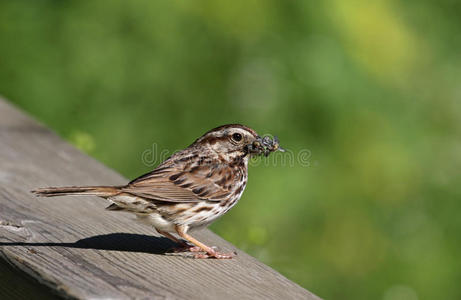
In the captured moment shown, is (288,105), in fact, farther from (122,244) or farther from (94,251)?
(94,251)

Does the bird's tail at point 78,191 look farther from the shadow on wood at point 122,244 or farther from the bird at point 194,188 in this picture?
the shadow on wood at point 122,244

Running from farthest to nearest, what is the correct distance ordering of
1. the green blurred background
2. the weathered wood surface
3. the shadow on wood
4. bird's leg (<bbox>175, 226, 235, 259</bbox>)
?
1. the green blurred background
2. bird's leg (<bbox>175, 226, 235, 259</bbox>)
3. the shadow on wood
4. the weathered wood surface

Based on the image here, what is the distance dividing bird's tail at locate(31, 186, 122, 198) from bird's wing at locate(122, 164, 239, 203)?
199 mm

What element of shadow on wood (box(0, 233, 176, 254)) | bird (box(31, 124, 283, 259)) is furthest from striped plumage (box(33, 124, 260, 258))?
shadow on wood (box(0, 233, 176, 254))

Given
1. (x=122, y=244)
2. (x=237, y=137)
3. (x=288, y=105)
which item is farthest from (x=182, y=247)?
(x=288, y=105)

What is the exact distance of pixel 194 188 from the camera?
3.88 m

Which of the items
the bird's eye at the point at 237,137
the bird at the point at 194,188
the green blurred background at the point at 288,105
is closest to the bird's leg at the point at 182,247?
the bird at the point at 194,188

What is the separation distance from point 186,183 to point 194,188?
2.0 inches

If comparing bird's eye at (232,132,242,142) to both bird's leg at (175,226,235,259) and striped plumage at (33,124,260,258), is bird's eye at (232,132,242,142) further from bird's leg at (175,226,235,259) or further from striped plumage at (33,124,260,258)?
bird's leg at (175,226,235,259)

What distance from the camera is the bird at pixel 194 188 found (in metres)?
3.48

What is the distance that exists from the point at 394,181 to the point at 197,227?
3.24m

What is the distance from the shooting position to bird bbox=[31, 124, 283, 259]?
11.4 feet

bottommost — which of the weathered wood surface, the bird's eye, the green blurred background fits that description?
the weathered wood surface

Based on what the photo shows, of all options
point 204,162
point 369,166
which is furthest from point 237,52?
point 204,162
